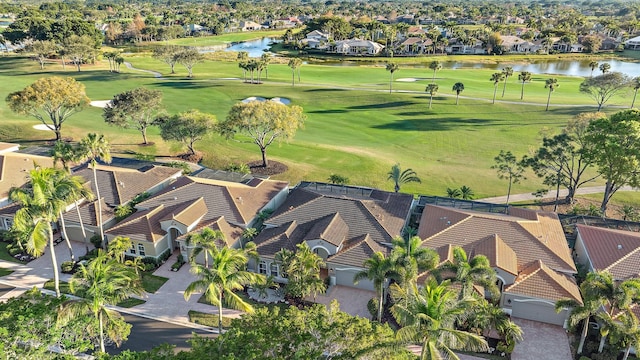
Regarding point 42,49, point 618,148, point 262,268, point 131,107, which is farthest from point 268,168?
point 42,49

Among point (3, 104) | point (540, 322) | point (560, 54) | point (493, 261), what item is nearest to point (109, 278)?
point (493, 261)

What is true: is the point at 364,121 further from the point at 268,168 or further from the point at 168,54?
the point at 168,54

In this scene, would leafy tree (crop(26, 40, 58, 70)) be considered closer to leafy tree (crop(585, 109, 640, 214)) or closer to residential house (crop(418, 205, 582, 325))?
residential house (crop(418, 205, 582, 325))

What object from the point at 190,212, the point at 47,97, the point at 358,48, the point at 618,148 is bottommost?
the point at 190,212

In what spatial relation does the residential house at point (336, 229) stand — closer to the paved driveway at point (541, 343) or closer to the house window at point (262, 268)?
the house window at point (262, 268)

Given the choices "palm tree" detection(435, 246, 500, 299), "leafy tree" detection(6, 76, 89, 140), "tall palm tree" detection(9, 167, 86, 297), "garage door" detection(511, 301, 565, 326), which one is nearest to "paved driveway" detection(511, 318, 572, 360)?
"garage door" detection(511, 301, 565, 326)

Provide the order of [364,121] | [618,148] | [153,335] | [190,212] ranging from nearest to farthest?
[153,335], [190,212], [618,148], [364,121]

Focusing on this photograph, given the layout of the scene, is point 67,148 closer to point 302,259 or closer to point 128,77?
point 302,259
